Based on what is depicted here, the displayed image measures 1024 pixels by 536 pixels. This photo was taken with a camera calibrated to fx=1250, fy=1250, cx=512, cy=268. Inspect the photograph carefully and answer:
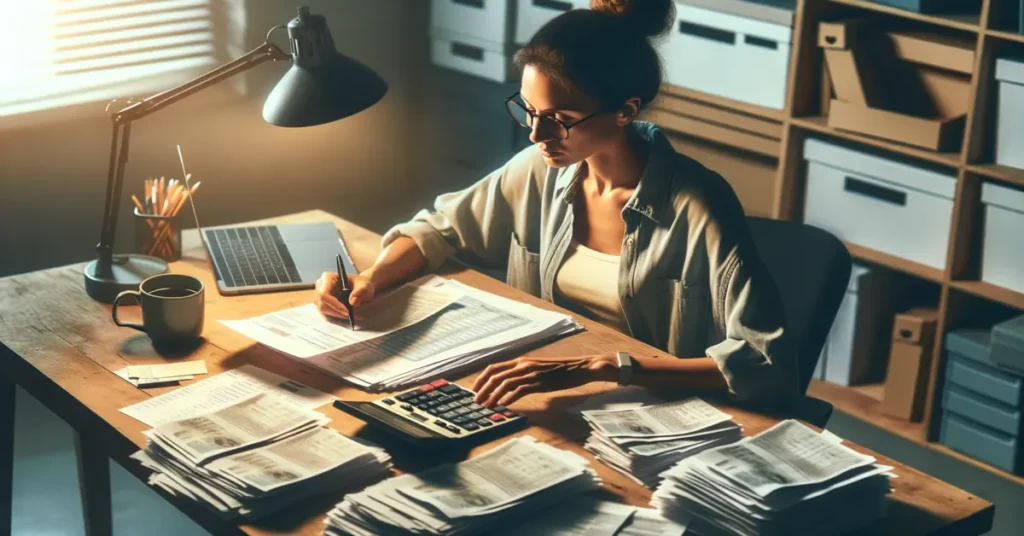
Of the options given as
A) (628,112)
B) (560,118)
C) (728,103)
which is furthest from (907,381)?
(560,118)

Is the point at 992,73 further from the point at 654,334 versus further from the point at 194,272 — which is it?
the point at 194,272

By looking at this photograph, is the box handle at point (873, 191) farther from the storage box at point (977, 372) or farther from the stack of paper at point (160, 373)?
the stack of paper at point (160, 373)

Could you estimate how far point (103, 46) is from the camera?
136 inches

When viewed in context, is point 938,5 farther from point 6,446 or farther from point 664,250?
point 6,446

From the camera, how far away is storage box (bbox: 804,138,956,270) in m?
3.10

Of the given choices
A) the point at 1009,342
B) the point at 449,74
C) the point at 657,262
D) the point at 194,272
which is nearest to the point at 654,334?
the point at 657,262

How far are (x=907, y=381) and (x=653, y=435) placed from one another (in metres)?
1.88

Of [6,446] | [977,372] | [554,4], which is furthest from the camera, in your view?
[554,4]

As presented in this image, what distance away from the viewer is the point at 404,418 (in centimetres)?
164

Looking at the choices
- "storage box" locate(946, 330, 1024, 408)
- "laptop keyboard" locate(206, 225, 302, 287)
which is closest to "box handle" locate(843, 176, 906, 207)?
"storage box" locate(946, 330, 1024, 408)

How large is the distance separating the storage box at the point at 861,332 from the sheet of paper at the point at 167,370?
6.28 ft

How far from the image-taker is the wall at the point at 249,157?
133 inches

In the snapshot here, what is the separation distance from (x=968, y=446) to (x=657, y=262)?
4.81 ft

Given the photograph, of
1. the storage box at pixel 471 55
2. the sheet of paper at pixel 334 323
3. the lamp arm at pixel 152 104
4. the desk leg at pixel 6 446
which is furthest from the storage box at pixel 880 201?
the desk leg at pixel 6 446
